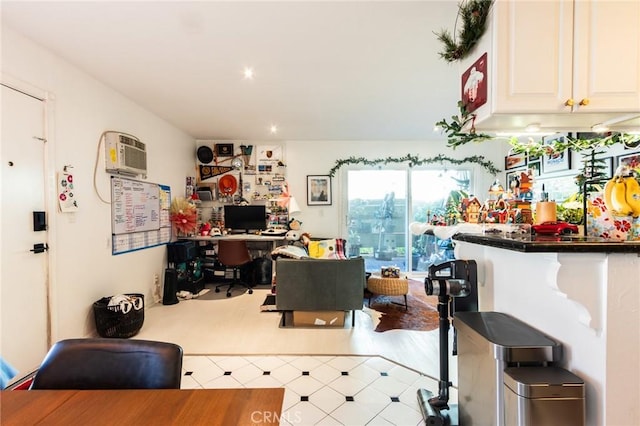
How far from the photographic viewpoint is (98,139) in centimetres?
297

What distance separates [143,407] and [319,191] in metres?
4.70

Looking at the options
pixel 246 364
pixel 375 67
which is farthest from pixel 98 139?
pixel 375 67

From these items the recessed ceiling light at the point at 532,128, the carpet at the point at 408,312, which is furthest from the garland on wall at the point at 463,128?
the carpet at the point at 408,312

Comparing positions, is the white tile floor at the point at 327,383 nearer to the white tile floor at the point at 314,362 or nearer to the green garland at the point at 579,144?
the white tile floor at the point at 314,362

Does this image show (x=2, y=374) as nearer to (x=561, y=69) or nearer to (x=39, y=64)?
(x=39, y=64)

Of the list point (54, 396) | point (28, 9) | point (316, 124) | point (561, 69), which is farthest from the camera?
point (316, 124)

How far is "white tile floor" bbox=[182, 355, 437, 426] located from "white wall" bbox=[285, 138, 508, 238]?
10.1 feet

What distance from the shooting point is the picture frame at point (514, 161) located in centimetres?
490

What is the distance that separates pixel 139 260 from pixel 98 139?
152cm

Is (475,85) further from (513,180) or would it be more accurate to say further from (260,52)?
(260,52)

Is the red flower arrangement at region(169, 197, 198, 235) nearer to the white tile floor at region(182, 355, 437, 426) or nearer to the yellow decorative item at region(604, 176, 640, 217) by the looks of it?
the white tile floor at region(182, 355, 437, 426)

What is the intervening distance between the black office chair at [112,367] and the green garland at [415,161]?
461cm

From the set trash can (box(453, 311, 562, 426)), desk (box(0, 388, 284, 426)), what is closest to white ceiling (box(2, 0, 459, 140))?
trash can (box(453, 311, 562, 426))

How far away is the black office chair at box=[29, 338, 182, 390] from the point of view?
92 cm
